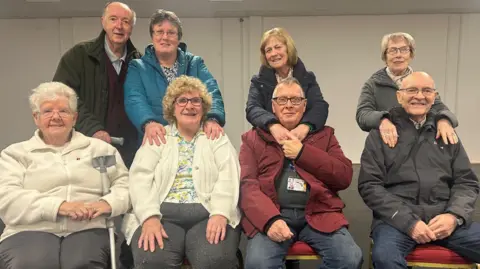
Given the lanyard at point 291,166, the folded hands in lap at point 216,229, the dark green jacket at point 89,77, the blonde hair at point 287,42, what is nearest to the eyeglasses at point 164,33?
the dark green jacket at point 89,77

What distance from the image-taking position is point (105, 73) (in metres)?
2.92

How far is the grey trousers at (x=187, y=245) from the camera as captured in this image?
206 centimetres

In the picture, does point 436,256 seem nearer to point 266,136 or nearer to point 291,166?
point 291,166

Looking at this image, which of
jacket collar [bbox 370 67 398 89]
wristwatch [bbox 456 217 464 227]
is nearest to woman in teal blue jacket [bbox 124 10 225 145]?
jacket collar [bbox 370 67 398 89]

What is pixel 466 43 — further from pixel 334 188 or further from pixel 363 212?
pixel 334 188

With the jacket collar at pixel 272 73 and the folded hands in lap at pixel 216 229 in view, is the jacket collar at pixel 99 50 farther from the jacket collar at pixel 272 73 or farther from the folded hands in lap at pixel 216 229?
the folded hands in lap at pixel 216 229

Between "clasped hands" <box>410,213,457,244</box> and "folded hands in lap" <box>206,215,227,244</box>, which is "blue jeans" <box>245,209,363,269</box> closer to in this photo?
"folded hands in lap" <box>206,215,227,244</box>

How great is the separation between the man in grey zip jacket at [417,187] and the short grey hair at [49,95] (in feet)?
5.12

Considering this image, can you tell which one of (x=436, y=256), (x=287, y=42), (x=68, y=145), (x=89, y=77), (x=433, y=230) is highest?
(x=287, y=42)

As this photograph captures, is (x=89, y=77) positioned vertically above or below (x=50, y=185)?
above

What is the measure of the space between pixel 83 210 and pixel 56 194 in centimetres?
19

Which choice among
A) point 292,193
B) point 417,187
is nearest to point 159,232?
point 292,193

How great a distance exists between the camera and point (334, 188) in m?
2.39

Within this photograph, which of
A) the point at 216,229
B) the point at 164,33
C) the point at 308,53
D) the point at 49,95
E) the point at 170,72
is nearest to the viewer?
the point at 216,229
